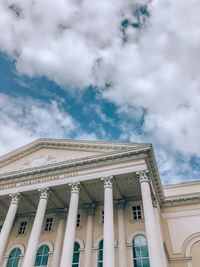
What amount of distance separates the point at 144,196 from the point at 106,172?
3.61 metres

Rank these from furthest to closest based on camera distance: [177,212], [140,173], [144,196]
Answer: [177,212] → [140,173] → [144,196]

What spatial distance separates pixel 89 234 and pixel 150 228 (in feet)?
23.5

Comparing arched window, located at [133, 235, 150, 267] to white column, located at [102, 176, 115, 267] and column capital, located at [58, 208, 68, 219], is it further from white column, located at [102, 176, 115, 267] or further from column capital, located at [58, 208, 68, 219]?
column capital, located at [58, 208, 68, 219]

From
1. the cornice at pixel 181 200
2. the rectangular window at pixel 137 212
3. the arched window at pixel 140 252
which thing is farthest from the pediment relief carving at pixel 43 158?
the cornice at pixel 181 200

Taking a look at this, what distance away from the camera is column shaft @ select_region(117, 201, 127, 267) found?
19047 millimetres

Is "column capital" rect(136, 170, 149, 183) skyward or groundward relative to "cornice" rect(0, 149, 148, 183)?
groundward

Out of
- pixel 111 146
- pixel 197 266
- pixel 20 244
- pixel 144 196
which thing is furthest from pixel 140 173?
pixel 20 244

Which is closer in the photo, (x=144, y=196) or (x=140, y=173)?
(x=144, y=196)

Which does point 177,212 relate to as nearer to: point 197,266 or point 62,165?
point 197,266

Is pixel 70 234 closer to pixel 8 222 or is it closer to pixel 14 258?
pixel 8 222

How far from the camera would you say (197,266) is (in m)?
20.8

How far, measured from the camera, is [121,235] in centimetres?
2039

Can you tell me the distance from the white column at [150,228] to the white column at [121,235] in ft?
14.7

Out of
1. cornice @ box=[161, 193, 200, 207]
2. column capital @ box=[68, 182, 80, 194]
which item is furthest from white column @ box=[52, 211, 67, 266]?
cornice @ box=[161, 193, 200, 207]
